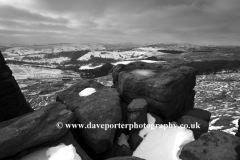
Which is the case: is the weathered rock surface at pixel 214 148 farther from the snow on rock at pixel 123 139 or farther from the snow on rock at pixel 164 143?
the snow on rock at pixel 123 139

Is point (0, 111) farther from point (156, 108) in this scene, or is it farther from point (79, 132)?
point (156, 108)

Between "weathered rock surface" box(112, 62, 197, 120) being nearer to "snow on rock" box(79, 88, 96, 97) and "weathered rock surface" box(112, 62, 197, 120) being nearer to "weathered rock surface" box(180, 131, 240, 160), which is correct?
"snow on rock" box(79, 88, 96, 97)

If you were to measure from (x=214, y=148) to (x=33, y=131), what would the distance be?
39.1 feet

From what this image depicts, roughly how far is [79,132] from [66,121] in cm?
174

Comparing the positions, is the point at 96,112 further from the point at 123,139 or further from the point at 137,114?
the point at 137,114

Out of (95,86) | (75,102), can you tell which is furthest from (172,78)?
(75,102)

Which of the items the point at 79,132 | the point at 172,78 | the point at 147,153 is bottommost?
the point at 147,153

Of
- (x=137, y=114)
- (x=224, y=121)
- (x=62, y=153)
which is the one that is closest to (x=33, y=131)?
(x=62, y=153)

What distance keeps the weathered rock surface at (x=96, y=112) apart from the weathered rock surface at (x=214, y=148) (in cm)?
557

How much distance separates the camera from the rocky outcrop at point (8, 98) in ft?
55.3

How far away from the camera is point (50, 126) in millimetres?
10852

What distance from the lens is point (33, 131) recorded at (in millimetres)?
10117

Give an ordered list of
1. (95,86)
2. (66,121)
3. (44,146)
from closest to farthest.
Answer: (44,146), (66,121), (95,86)

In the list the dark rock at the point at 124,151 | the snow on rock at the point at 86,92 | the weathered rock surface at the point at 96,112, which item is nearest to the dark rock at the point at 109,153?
the dark rock at the point at 124,151
